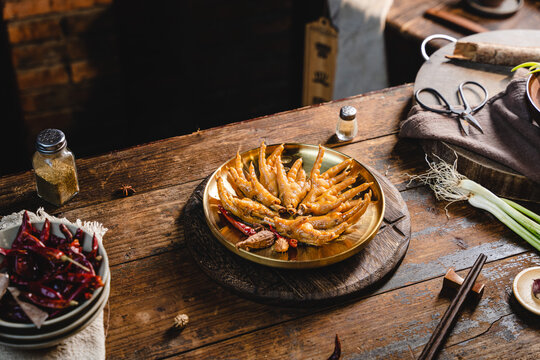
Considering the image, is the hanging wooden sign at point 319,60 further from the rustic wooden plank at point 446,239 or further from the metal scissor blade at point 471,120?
the rustic wooden plank at point 446,239

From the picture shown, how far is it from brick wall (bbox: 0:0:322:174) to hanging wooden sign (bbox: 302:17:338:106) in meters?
0.22

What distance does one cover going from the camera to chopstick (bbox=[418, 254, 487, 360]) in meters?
1.24

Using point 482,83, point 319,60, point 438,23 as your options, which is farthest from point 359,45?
point 482,83

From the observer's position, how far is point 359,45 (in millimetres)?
2967

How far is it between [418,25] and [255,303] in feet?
6.70

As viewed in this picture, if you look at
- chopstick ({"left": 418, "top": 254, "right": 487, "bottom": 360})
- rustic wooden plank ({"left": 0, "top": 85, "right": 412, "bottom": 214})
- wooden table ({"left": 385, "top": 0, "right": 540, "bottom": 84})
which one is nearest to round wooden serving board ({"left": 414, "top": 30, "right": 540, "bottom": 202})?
rustic wooden plank ({"left": 0, "top": 85, "right": 412, "bottom": 214})

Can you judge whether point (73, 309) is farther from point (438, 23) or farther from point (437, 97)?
point (438, 23)

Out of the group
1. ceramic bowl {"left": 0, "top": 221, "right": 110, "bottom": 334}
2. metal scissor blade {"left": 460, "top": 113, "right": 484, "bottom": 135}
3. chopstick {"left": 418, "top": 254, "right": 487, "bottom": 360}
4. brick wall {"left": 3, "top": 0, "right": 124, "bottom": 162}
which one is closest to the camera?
ceramic bowl {"left": 0, "top": 221, "right": 110, "bottom": 334}

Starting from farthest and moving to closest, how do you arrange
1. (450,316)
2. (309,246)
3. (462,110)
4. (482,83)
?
1. (482,83)
2. (462,110)
3. (309,246)
4. (450,316)

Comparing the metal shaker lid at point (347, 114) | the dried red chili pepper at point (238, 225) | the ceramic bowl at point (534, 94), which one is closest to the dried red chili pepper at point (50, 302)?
the dried red chili pepper at point (238, 225)

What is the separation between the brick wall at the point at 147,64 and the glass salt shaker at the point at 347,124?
143 centimetres

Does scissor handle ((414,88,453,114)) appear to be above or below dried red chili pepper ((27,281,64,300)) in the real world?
above

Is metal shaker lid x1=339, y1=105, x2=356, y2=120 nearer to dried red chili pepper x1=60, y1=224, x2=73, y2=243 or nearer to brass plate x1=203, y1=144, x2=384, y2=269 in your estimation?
brass plate x1=203, y1=144, x2=384, y2=269

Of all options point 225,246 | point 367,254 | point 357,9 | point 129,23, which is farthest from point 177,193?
point 357,9
